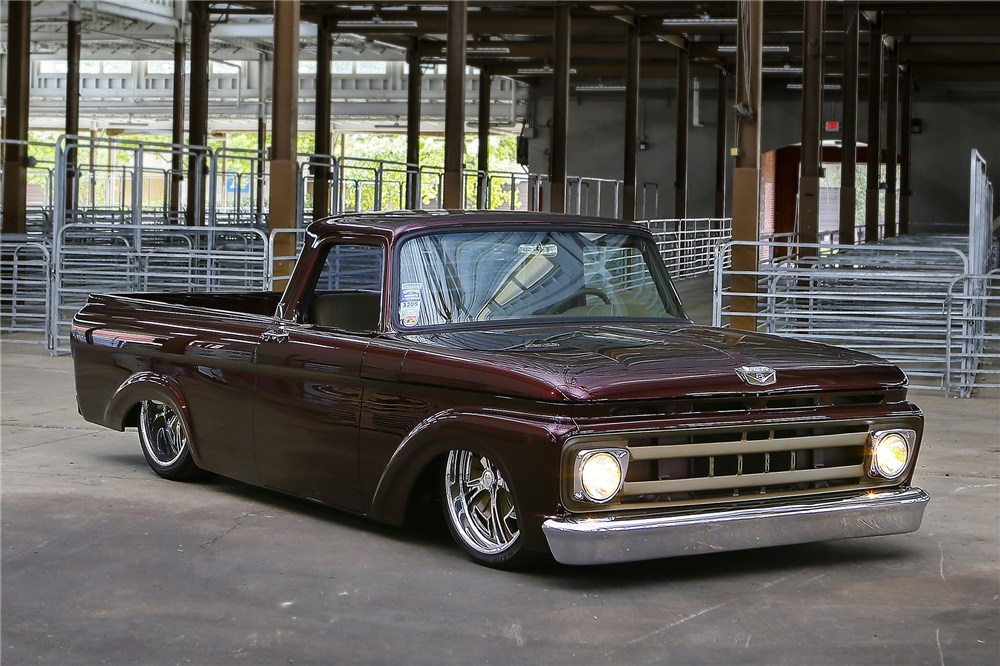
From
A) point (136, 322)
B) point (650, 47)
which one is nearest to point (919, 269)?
point (136, 322)

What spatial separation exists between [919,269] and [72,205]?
1892cm

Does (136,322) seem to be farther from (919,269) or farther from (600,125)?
(600,125)

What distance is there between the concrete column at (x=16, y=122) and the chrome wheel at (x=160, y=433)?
16176mm

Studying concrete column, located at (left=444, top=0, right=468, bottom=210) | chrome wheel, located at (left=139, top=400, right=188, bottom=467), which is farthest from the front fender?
concrete column, located at (left=444, top=0, right=468, bottom=210)

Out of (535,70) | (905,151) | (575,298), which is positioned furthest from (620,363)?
(535,70)

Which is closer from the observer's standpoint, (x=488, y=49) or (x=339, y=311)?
(x=339, y=311)

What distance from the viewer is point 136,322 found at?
24.1 ft

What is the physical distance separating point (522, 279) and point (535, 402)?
129 centimetres

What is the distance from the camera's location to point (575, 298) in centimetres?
612

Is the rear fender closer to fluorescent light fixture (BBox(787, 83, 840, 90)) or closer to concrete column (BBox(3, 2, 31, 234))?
concrete column (BBox(3, 2, 31, 234))

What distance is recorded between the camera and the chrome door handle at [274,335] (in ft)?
20.5

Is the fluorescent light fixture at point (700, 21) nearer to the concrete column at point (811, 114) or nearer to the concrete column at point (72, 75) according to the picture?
the concrete column at point (811, 114)

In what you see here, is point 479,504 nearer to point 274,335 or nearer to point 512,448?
point 512,448

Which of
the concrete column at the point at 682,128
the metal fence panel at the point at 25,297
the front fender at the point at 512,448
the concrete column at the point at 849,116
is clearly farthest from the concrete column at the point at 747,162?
the concrete column at the point at 682,128
